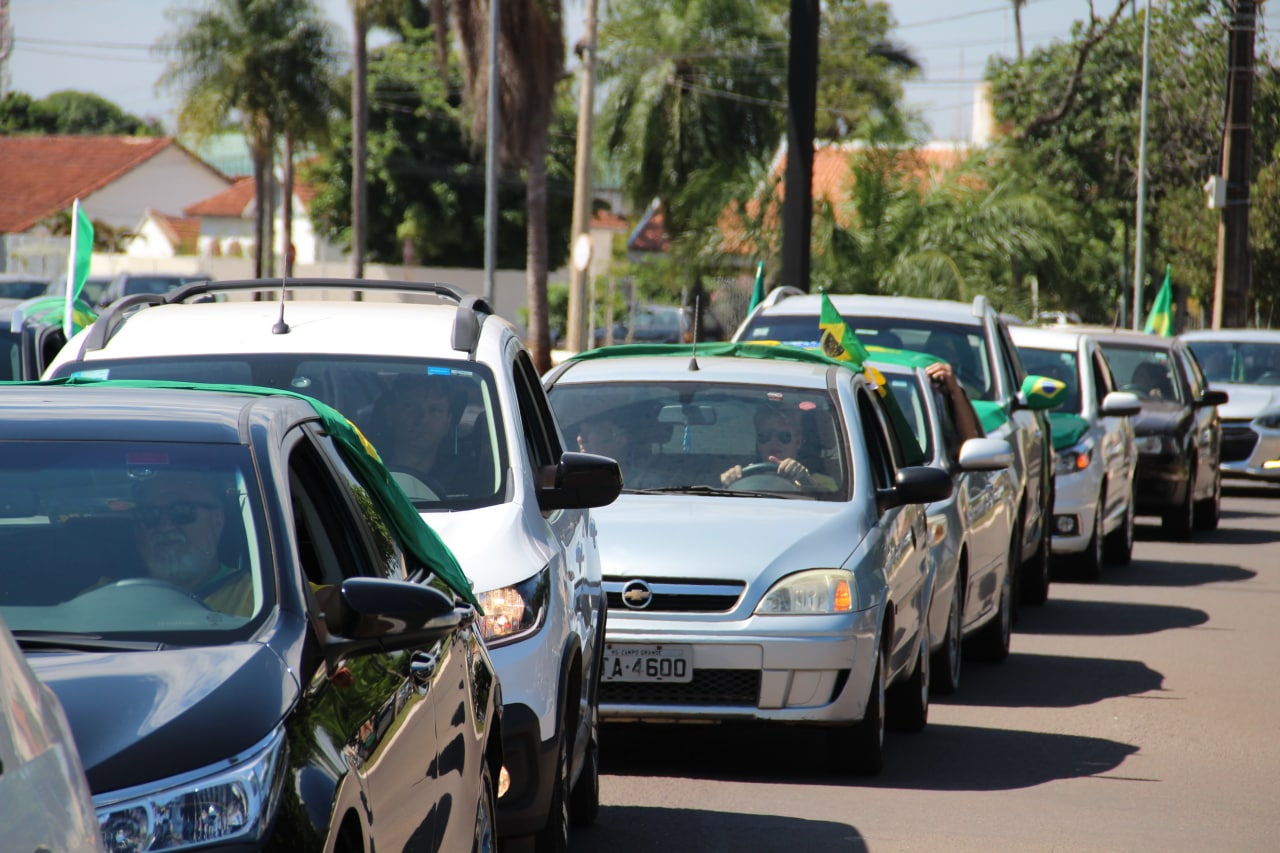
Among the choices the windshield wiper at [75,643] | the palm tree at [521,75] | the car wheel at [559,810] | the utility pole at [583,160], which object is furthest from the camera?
the palm tree at [521,75]

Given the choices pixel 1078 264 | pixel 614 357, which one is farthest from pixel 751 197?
pixel 614 357

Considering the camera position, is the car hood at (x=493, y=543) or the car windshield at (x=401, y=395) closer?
the car hood at (x=493, y=543)

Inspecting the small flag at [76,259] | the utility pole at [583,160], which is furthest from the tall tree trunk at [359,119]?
the small flag at [76,259]

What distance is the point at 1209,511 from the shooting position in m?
20.8

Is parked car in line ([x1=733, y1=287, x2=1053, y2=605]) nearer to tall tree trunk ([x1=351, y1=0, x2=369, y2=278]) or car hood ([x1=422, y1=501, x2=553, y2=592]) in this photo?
car hood ([x1=422, y1=501, x2=553, y2=592])

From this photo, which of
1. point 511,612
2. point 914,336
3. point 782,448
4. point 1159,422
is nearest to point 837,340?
point 782,448

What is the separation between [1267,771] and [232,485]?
5.97 meters

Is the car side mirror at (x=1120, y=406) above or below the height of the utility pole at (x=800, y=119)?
below

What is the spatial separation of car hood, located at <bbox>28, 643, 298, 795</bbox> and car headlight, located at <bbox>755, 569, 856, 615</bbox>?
4518 millimetres

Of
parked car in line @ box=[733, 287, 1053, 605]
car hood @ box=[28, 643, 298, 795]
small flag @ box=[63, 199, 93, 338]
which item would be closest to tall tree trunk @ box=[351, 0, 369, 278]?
parked car in line @ box=[733, 287, 1053, 605]

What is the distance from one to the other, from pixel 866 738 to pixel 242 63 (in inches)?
1853

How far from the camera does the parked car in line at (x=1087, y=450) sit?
51.4 feet

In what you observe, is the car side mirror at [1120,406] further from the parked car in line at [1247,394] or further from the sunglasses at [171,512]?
the sunglasses at [171,512]

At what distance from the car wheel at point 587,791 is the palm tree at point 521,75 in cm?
3352
